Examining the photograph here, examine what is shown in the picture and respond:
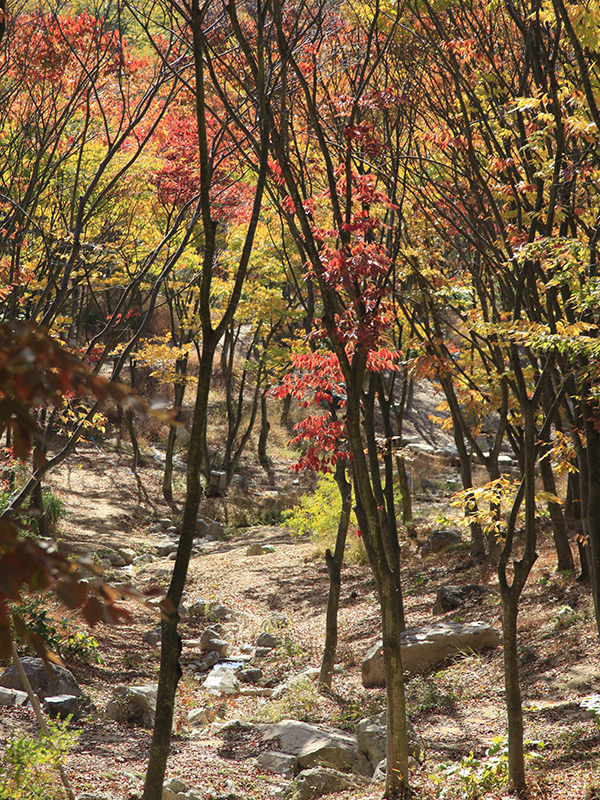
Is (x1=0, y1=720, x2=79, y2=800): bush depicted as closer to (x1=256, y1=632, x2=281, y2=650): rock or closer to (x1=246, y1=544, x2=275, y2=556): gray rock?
(x1=256, y1=632, x2=281, y2=650): rock

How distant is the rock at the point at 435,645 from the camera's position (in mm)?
7023

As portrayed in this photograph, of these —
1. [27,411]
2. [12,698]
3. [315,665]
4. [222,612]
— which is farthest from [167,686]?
[222,612]

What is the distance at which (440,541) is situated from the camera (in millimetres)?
11555

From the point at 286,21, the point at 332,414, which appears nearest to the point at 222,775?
the point at 332,414

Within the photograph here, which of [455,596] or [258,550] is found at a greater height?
[455,596]

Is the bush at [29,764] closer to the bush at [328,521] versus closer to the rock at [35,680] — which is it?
the rock at [35,680]

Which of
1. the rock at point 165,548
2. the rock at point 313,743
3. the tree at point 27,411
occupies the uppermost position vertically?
the tree at point 27,411

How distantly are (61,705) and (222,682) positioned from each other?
2076mm

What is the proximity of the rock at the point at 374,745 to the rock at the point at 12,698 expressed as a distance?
2.76 metres

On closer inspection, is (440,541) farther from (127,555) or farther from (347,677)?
(127,555)

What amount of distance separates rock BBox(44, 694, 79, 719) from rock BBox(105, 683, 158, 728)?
32cm

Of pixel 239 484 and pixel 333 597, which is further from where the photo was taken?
pixel 239 484

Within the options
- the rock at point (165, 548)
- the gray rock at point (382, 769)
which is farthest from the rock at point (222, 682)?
the rock at point (165, 548)

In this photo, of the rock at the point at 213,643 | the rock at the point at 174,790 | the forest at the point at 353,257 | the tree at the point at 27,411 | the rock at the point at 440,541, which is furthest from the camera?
the rock at the point at 440,541
